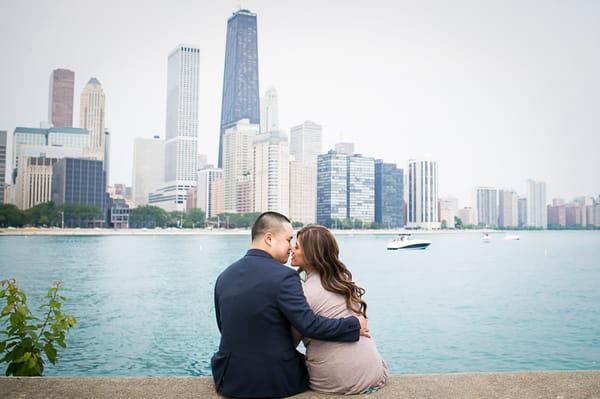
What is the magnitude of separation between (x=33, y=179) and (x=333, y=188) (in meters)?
84.2

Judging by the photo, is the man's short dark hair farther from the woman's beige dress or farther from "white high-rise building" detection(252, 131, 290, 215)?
"white high-rise building" detection(252, 131, 290, 215)

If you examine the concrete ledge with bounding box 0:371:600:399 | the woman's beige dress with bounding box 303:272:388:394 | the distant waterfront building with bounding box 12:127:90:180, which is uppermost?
the distant waterfront building with bounding box 12:127:90:180

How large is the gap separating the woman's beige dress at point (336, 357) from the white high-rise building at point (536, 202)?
185162 mm

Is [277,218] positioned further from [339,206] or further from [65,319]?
[339,206]

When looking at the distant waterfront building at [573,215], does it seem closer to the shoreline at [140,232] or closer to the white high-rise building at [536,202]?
the white high-rise building at [536,202]

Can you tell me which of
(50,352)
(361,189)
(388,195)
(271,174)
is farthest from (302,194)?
(50,352)

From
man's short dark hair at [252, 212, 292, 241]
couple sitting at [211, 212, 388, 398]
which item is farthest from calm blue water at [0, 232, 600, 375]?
man's short dark hair at [252, 212, 292, 241]

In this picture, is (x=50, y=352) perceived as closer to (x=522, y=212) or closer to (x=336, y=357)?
(x=336, y=357)

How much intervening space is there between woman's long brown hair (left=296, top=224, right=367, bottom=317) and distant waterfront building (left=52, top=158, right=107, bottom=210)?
134037mm

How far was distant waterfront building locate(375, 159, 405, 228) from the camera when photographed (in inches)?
7136

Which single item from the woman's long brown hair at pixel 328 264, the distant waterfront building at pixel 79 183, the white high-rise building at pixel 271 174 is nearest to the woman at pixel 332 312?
the woman's long brown hair at pixel 328 264

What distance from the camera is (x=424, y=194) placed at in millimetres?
184625

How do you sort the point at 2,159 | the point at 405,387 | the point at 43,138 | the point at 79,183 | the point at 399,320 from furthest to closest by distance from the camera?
the point at 43,138, the point at 79,183, the point at 2,159, the point at 399,320, the point at 405,387

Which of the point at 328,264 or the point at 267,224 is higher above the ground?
the point at 267,224
